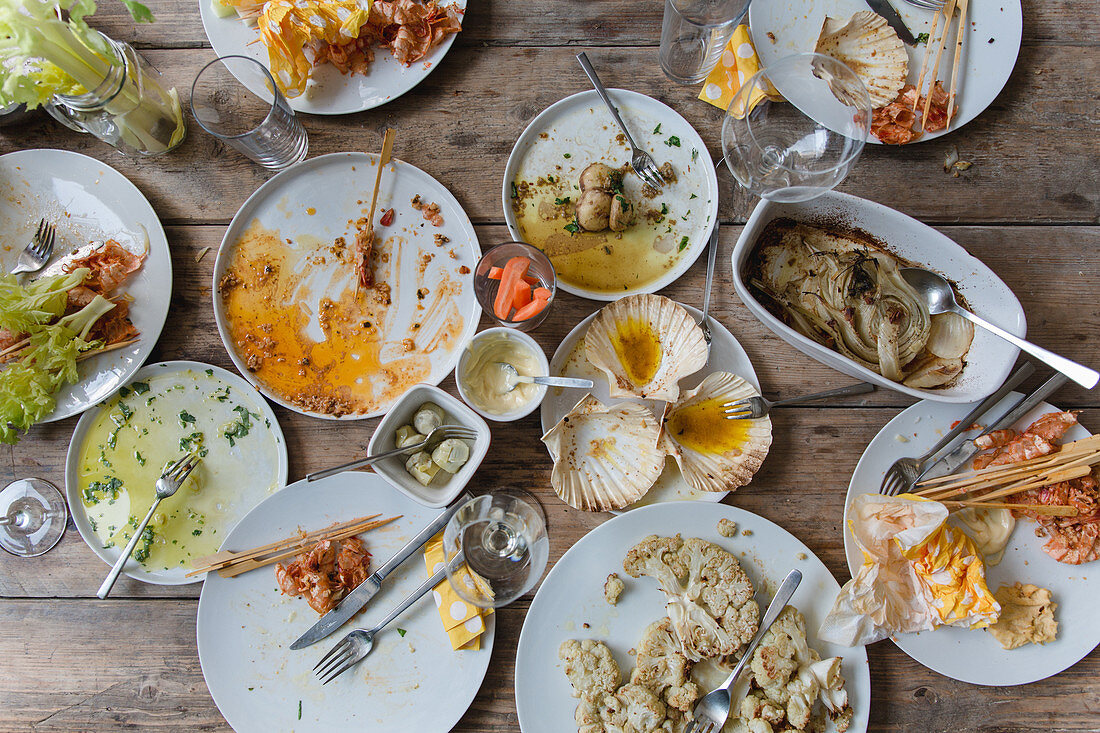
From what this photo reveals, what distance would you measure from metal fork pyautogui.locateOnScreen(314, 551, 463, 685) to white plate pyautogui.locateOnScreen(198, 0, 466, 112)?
46.6 inches

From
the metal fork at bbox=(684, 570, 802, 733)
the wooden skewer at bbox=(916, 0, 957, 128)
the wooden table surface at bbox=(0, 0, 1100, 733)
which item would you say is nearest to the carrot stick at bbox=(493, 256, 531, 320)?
the wooden table surface at bbox=(0, 0, 1100, 733)

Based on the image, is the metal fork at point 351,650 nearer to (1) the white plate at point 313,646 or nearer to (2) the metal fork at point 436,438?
(1) the white plate at point 313,646

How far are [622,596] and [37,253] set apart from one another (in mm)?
1651

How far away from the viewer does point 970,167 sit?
1.54 m

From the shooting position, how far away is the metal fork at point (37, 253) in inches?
59.9

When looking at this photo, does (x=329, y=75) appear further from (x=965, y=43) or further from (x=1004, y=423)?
(x=1004, y=423)

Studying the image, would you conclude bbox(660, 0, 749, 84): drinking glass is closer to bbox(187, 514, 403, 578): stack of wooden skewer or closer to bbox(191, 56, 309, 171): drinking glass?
bbox(191, 56, 309, 171): drinking glass

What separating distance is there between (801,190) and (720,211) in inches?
9.7

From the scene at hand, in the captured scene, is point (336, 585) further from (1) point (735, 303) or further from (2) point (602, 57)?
A: (2) point (602, 57)

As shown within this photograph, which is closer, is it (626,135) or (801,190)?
(801,190)

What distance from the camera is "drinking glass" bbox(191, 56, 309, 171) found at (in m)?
1.44

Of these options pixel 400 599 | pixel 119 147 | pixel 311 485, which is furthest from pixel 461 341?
pixel 119 147

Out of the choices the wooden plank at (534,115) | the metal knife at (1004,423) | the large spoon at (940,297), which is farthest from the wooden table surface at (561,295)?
the large spoon at (940,297)

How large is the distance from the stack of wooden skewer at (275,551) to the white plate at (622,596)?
0.44 m
